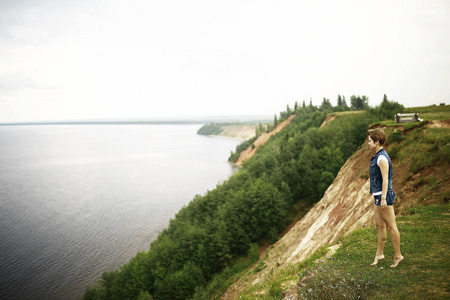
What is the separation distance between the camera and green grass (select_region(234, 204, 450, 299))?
18.2 ft

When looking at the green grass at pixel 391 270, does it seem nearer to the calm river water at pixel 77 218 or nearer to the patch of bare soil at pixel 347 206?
the patch of bare soil at pixel 347 206

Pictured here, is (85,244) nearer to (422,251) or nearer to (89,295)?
(89,295)

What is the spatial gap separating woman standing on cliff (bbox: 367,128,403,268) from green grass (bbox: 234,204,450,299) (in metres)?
0.60

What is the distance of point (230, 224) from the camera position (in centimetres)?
3053

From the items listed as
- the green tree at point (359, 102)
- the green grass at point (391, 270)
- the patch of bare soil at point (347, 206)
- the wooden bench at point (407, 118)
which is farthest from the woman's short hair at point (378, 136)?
the green tree at point (359, 102)

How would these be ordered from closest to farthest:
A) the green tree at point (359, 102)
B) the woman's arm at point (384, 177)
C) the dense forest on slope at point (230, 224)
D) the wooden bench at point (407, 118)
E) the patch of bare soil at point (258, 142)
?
the woman's arm at point (384, 177)
the wooden bench at point (407, 118)
the dense forest on slope at point (230, 224)
the green tree at point (359, 102)
the patch of bare soil at point (258, 142)

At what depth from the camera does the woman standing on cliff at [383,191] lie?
6109 millimetres

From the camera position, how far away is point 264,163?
4884cm

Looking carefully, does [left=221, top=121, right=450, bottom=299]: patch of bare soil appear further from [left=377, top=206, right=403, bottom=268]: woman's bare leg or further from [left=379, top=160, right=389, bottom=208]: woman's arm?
[left=379, top=160, right=389, bottom=208]: woman's arm

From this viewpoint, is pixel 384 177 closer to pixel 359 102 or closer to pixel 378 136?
pixel 378 136

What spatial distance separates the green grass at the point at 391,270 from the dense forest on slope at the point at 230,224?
1593 cm

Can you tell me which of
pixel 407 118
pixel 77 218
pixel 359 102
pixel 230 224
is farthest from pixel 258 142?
pixel 407 118

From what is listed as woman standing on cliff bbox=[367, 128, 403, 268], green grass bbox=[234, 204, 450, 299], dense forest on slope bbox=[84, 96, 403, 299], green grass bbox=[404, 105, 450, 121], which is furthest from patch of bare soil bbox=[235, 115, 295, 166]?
woman standing on cliff bbox=[367, 128, 403, 268]

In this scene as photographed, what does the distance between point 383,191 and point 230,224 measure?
26121 mm
